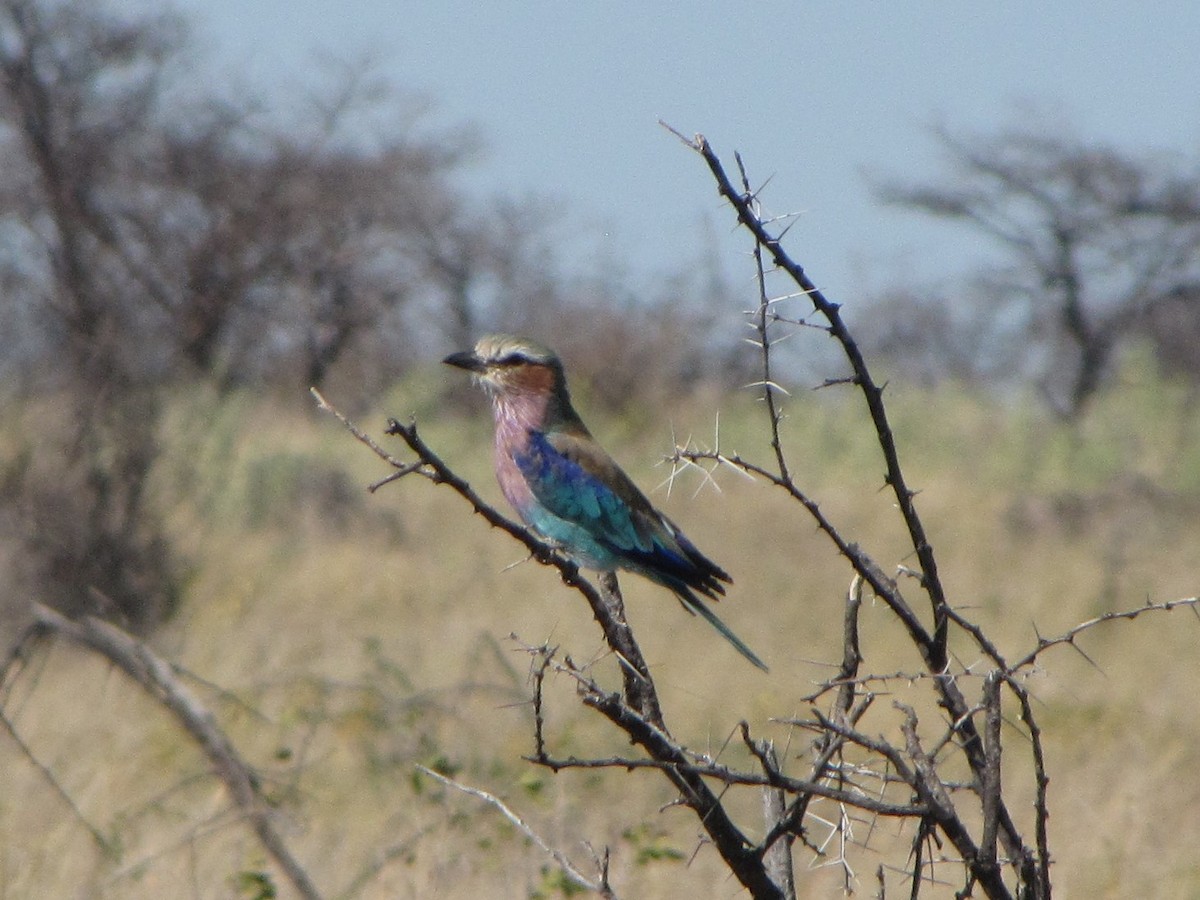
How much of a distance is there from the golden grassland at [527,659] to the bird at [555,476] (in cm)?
33

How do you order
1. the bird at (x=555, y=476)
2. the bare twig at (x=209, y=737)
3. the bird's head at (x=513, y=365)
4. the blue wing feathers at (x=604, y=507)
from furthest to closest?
1. the bird's head at (x=513, y=365)
2. the bird at (x=555, y=476)
3. the blue wing feathers at (x=604, y=507)
4. the bare twig at (x=209, y=737)

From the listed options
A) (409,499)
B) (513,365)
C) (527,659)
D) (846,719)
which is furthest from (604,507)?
(409,499)

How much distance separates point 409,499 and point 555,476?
447 inches

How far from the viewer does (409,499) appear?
50.7 feet

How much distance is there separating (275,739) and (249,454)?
31.8ft

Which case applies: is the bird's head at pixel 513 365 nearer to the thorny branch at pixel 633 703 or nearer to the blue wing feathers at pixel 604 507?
the blue wing feathers at pixel 604 507

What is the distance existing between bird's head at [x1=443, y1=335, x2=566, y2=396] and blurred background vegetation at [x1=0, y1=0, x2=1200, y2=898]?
0.68 meters

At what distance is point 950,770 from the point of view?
6.55 metres

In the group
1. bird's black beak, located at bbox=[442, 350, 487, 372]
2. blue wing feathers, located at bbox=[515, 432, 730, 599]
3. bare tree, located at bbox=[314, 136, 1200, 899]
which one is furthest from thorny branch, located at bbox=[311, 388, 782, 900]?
bird's black beak, located at bbox=[442, 350, 487, 372]

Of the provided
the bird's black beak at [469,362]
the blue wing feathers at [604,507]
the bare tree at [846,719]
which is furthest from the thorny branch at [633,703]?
the bird's black beak at [469,362]

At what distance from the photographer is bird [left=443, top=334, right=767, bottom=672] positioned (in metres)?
4.11

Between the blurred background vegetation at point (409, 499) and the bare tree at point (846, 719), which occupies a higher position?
the blurred background vegetation at point (409, 499)

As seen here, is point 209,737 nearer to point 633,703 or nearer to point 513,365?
point 513,365

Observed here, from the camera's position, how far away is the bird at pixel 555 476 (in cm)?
411
